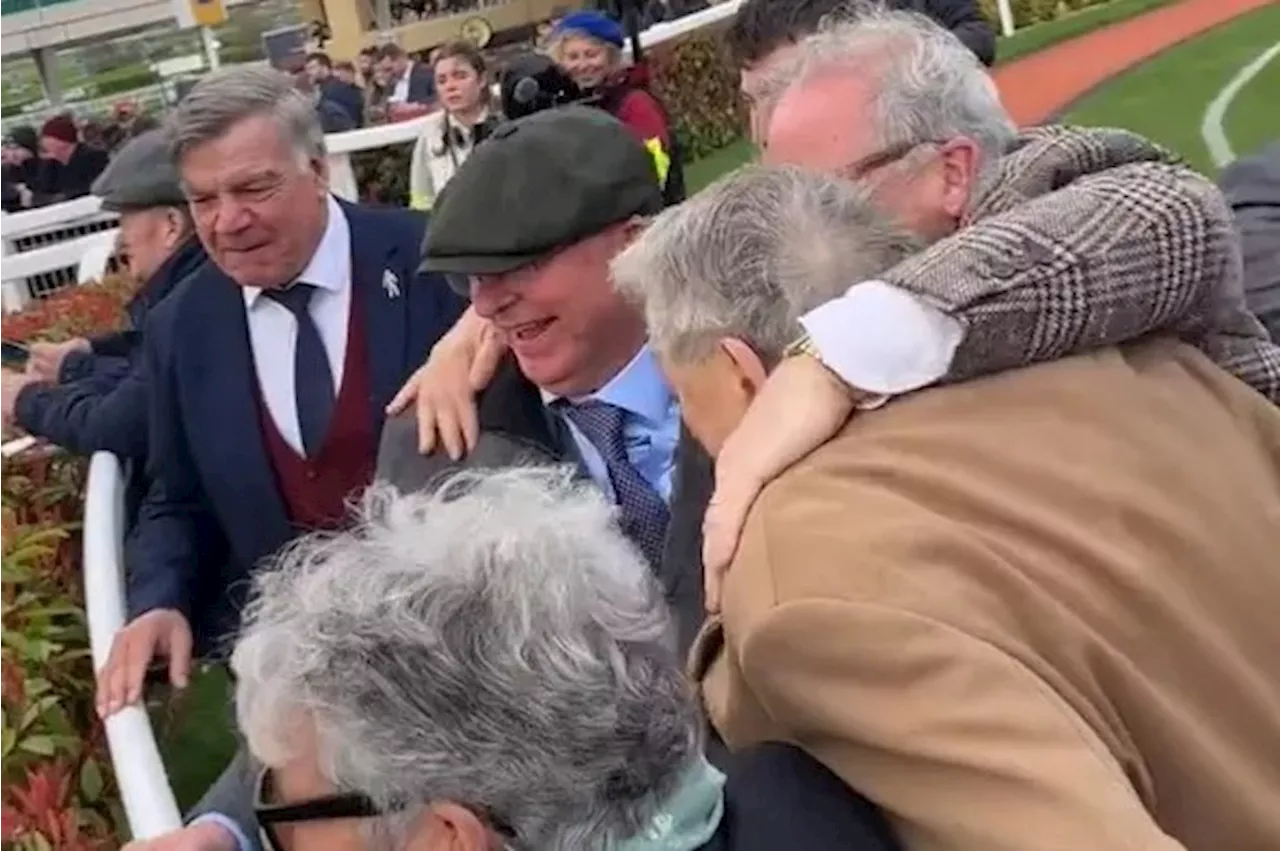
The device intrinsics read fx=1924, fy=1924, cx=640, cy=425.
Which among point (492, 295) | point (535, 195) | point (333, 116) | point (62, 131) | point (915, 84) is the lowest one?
point (62, 131)

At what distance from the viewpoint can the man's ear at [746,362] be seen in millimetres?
2139

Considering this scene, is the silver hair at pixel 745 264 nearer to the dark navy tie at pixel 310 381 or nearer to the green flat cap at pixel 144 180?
the dark navy tie at pixel 310 381

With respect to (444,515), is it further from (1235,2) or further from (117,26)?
(117,26)

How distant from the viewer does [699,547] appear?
2729mm

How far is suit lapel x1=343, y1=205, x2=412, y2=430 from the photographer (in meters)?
3.97

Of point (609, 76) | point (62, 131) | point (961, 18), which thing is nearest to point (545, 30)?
point (62, 131)

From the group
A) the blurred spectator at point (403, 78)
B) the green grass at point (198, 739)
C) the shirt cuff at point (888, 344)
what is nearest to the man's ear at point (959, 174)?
the shirt cuff at point (888, 344)

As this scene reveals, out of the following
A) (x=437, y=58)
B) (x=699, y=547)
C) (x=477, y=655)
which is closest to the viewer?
(x=477, y=655)

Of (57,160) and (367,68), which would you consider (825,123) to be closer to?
(57,160)

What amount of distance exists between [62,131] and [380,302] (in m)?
12.2

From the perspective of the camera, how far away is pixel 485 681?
5.77 feet

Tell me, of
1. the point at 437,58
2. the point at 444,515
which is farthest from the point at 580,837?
the point at 437,58

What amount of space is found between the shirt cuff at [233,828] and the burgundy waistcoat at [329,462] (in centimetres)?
145

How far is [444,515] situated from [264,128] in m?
2.29
